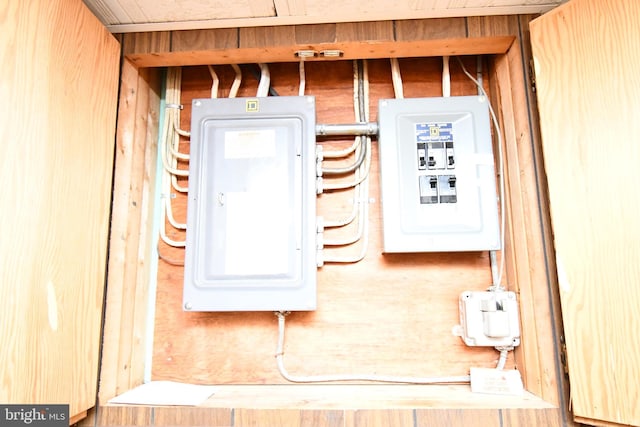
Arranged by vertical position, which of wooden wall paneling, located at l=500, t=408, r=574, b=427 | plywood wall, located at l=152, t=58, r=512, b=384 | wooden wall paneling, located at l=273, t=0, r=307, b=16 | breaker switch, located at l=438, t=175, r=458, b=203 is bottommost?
wooden wall paneling, located at l=500, t=408, r=574, b=427

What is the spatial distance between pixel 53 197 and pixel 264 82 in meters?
0.76

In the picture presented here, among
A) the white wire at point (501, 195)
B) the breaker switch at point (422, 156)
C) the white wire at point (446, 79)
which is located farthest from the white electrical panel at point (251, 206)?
the white wire at point (501, 195)

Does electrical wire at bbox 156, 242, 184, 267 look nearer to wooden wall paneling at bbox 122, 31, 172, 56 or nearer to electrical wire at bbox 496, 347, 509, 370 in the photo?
wooden wall paneling at bbox 122, 31, 172, 56

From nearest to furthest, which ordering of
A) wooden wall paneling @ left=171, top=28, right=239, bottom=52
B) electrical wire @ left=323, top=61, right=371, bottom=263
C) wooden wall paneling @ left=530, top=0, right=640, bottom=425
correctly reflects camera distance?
wooden wall paneling @ left=530, top=0, right=640, bottom=425 → wooden wall paneling @ left=171, top=28, right=239, bottom=52 → electrical wire @ left=323, top=61, right=371, bottom=263

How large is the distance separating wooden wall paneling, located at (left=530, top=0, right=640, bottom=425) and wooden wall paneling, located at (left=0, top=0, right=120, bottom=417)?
120 centimetres

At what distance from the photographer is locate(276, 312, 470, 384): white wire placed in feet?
4.01

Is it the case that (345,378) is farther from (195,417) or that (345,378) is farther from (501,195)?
(501,195)

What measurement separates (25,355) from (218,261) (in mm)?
517

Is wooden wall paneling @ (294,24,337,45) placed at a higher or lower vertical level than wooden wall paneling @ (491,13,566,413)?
higher

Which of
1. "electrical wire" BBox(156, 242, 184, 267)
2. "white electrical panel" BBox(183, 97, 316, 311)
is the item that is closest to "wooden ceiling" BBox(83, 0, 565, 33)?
"white electrical panel" BBox(183, 97, 316, 311)

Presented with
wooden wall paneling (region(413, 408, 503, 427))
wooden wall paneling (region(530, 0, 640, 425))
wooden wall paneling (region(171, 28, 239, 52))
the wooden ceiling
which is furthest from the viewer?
wooden wall paneling (region(171, 28, 239, 52))

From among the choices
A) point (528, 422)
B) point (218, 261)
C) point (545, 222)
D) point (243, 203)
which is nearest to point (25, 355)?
point (218, 261)

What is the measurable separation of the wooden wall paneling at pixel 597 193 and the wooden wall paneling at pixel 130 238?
1.19 m

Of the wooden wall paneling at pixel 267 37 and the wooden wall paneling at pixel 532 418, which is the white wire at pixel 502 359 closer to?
the wooden wall paneling at pixel 532 418
